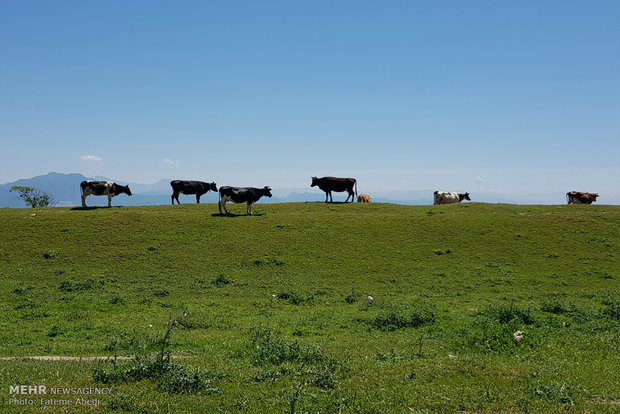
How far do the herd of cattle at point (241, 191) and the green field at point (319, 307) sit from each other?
198 centimetres

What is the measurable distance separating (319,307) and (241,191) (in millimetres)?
18137

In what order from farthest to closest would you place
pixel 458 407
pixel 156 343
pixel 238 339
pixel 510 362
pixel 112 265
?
1. pixel 112 265
2. pixel 238 339
3. pixel 156 343
4. pixel 510 362
5. pixel 458 407

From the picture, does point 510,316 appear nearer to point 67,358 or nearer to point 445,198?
point 67,358

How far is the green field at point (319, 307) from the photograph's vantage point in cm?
825

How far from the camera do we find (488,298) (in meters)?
19.5

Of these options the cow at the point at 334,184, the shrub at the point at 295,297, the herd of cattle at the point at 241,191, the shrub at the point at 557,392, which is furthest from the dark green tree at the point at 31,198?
the shrub at the point at 557,392

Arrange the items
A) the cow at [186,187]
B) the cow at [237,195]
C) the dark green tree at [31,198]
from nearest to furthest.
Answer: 1. the cow at [237,195]
2. the cow at [186,187]
3. the dark green tree at [31,198]

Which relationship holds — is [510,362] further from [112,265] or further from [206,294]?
[112,265]

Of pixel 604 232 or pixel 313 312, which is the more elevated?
pixel 604 232

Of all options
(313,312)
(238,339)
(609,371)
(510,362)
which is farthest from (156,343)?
(609,371)

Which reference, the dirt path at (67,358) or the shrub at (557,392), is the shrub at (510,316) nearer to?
the shrub at (557,392)

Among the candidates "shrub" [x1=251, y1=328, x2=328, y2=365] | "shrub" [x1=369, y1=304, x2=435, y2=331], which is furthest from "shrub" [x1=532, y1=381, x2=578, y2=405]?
"shrub" [x1=369, y1=304, x2=435, y2=331]

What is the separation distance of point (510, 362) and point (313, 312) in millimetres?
8247

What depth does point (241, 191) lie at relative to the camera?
113 feet
